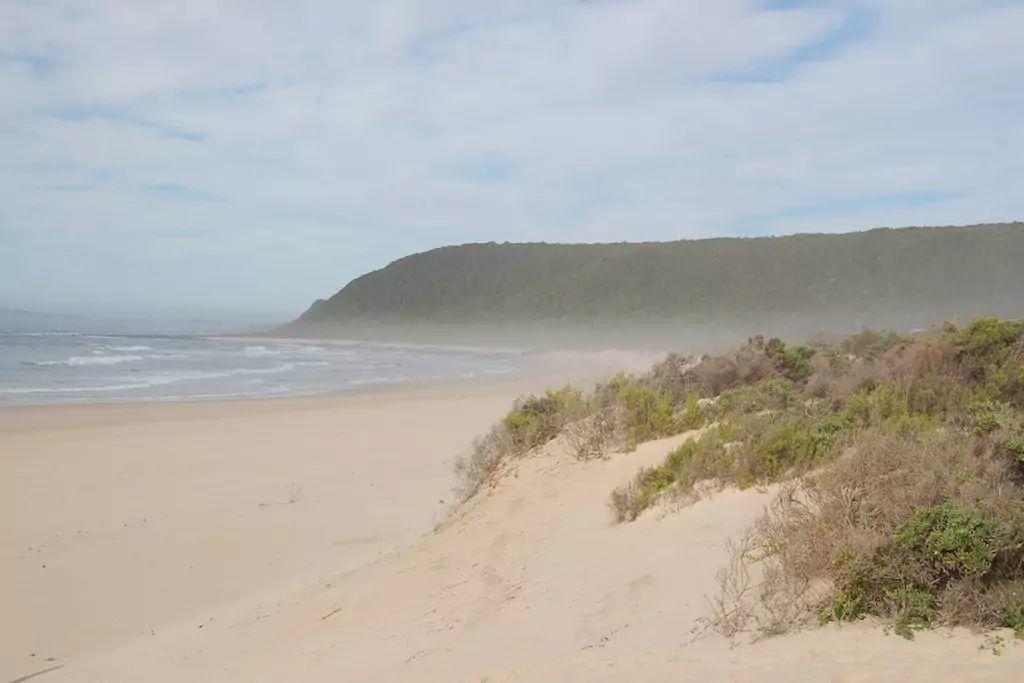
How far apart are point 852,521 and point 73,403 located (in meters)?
20.7

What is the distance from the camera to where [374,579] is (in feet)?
23.7

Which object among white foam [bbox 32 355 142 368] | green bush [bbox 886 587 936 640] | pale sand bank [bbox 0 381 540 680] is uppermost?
white foam [bbox 32 355 142 368]

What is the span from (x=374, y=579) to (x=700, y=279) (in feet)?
200

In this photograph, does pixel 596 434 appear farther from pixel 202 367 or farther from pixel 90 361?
pixel 90 361

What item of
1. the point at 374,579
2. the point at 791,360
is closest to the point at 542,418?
the point at 374,579

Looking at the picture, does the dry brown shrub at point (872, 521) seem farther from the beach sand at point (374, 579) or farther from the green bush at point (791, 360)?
the green bush at point (791, 360)

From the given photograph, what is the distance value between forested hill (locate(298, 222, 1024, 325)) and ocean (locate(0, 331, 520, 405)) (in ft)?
66.1

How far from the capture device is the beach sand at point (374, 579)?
14.5ft

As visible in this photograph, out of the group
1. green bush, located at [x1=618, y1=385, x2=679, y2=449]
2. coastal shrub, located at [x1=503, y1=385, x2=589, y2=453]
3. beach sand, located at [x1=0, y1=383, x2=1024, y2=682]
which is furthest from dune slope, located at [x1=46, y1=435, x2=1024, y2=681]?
coastal shrub, located at [x1=503, y1=385, x2=589, y2=453]

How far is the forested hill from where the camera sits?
5412 centimetres

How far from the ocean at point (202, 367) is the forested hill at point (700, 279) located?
2014 cm

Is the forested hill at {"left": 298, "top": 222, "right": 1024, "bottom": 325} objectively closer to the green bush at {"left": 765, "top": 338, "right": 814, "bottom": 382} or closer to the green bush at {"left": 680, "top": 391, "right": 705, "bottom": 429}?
the green bush at {"left": 765, "top": 338, "right": 814, "bottom": 382}

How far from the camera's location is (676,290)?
213 ft

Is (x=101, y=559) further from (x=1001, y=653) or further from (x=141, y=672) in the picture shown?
(x=1001, y=653)
